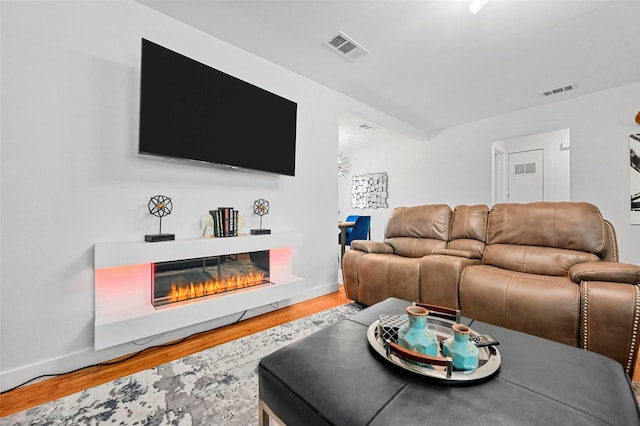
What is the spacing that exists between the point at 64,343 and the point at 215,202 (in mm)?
1327

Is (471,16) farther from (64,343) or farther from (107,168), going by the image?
(64,343)

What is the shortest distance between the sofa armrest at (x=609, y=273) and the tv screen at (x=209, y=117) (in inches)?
94.7

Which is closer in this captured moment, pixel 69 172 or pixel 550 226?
pixel 69 172

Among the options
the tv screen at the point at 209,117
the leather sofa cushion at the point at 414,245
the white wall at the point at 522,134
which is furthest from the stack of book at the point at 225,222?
the white wall at the point at 522,134

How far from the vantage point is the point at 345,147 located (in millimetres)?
6473

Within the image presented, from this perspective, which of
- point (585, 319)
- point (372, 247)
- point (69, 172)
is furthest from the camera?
point (372, 247)

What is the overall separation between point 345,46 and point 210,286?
2.48 m

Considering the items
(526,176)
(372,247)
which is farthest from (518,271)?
(526,176)

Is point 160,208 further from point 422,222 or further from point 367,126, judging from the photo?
point 367,126

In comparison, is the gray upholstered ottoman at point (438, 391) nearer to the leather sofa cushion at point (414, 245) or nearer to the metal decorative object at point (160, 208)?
the metal decorative object at point (160, 208)

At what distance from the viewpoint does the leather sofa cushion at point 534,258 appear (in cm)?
215

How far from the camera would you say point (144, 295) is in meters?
1.94

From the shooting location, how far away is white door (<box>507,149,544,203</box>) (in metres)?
4.52

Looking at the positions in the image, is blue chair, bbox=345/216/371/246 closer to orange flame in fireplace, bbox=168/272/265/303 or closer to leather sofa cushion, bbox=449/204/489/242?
leather sofa cushion, bbox=449/204/489/242
